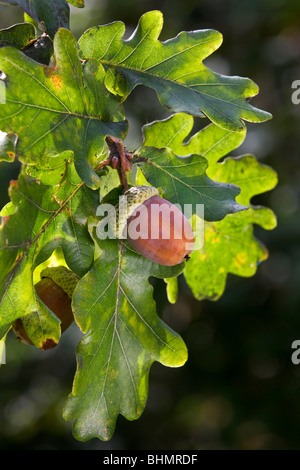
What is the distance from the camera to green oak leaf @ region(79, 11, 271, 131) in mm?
884

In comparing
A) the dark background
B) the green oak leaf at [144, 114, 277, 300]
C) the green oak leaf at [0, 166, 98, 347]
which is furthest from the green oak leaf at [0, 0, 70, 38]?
the dark background

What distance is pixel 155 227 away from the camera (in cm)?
86

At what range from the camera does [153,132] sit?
107 cm

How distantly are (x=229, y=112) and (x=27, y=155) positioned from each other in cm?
31

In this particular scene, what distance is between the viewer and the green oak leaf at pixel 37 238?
2.51 ft

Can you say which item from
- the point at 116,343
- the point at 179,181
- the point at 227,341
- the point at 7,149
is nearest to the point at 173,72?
the point at 179,181

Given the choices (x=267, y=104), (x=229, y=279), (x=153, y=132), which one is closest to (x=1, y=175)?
(x=229, y=279)

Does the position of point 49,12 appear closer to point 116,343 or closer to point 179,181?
point 179,181

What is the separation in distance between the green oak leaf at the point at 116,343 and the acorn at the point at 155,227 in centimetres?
4

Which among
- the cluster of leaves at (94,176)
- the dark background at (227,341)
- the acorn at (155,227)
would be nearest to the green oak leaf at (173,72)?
the cluster of leaves at (94,176)

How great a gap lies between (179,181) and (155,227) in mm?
76

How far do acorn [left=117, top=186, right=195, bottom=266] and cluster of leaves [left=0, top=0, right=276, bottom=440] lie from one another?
3cm

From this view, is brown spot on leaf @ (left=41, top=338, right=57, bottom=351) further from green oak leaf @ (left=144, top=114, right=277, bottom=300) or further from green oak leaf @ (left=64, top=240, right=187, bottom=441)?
green oak leaf @ (left=144, top=114, right=277, bottom=300)
